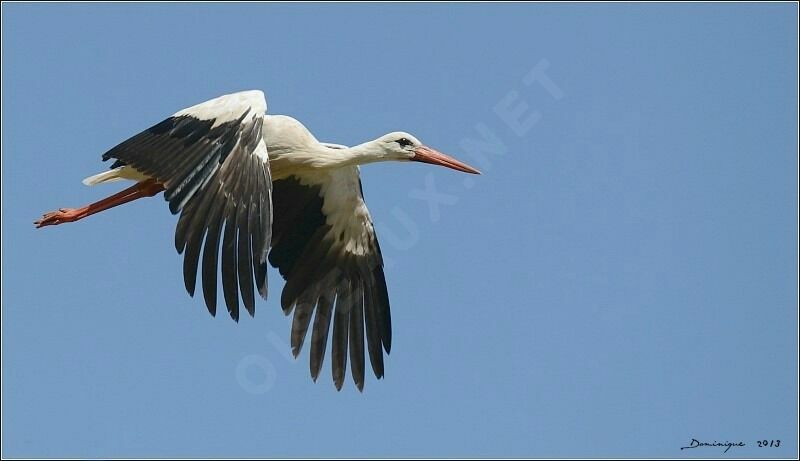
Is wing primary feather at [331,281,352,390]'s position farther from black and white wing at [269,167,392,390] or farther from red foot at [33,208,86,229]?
red foot at [33,208,86,229]

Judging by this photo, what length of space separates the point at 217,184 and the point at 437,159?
2735 mm

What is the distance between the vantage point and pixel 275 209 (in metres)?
13.5

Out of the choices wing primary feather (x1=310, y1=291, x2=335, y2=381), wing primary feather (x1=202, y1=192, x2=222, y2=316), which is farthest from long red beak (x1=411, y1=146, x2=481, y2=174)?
wing primary feather (x1=202, y1=192, x2=222, y2=316)

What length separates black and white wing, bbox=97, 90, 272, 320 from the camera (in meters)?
10.8

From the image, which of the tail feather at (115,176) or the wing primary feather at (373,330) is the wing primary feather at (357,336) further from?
the tail feather at (115,176)

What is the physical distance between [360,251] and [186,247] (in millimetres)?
3002

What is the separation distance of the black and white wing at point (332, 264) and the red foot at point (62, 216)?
5.62 feet

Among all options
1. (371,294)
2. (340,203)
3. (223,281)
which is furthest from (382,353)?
(223,281)

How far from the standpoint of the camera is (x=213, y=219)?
1089 cm

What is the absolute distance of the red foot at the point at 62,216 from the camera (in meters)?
12.9

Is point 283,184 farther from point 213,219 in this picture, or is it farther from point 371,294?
point 213,219

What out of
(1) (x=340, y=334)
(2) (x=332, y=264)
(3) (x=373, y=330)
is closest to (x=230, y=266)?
(1) (x=340, y=334)

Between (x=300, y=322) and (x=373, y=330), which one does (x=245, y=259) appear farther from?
(x=373, y=330)

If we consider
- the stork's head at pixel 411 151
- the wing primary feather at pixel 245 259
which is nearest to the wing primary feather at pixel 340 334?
the stork's head at pixel 411 151
